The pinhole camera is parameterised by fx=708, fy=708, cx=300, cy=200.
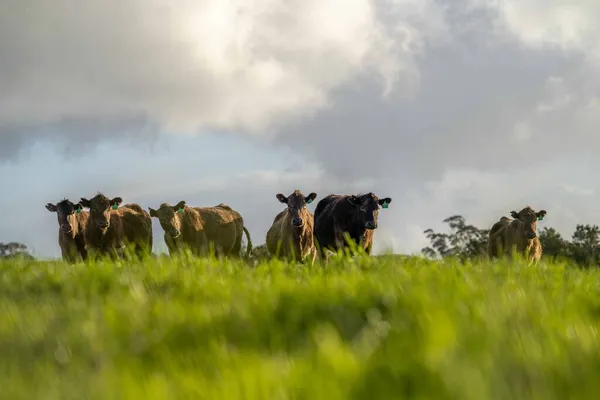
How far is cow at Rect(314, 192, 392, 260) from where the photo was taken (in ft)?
59.4

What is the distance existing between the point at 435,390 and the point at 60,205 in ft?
56.1

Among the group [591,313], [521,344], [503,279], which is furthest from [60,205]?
[521,344]

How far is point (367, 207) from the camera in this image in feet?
59.4

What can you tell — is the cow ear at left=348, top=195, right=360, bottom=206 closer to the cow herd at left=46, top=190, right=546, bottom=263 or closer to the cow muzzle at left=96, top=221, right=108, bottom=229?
the cow herd at left=46, top=190, right=546, bottom=263

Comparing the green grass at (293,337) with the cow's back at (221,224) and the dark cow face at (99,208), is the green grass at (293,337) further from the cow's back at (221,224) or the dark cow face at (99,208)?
the cow's back at (221,224)

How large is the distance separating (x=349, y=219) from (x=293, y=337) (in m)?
14.3

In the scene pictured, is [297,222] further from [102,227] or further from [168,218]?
[102,227]

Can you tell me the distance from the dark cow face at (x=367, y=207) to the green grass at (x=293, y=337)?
10.7 meters

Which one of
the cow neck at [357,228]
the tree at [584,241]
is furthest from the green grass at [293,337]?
the tree at [584,241]

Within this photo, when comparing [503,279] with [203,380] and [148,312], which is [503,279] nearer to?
[148,312]

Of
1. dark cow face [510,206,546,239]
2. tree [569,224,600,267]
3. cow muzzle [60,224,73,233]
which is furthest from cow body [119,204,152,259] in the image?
tree [569,224,600,267]

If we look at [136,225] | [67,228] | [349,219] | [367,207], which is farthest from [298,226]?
[67,228]

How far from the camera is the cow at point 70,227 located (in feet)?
60.7

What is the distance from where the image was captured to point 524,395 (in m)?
2.90
